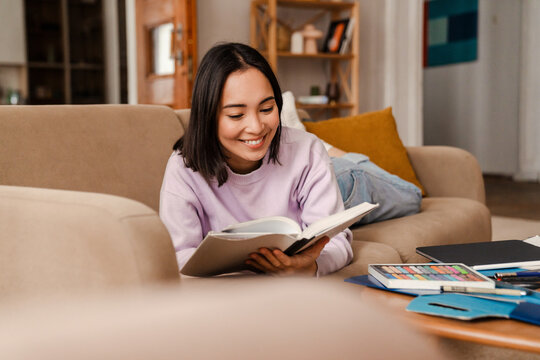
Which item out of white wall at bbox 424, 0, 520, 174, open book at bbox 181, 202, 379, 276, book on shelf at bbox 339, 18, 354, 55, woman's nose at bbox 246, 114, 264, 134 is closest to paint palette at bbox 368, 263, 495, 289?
open book at bbox 181, 202, 379, 276

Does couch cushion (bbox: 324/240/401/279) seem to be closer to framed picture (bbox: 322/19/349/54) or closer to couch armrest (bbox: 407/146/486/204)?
couch armrest (bbox: 407/146/486/204)

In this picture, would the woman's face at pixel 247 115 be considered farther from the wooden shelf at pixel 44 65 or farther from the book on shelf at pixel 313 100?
the wooden shelf at pixel 44 65

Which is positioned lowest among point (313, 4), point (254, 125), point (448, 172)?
point (448, 172)

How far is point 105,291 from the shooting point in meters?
0.77

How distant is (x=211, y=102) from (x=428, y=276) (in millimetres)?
576

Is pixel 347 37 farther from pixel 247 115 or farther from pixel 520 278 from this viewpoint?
pixel 520 278

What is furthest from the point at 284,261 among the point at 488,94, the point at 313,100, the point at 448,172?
the point at 488,94

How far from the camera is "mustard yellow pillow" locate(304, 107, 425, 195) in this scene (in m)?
2.30

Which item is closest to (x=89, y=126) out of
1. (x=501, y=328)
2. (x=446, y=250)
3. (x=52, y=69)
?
(x=446, y=250)

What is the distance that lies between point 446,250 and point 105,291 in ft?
2.53

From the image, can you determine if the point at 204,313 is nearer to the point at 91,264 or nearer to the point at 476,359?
the point at 91,264

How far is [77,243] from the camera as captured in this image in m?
0.80

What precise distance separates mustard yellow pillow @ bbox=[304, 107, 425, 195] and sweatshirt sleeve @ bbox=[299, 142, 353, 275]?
2.82 ft

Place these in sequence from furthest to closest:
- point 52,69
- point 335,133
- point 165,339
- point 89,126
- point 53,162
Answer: point 52,69, point 335,133, point 89,126, point 53,162, point 165,339
